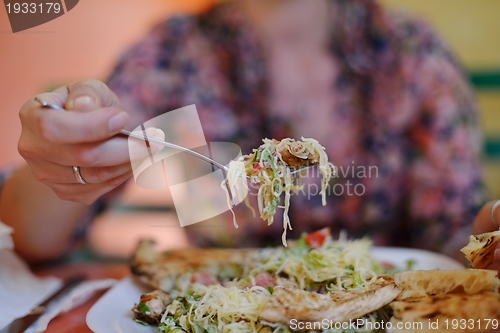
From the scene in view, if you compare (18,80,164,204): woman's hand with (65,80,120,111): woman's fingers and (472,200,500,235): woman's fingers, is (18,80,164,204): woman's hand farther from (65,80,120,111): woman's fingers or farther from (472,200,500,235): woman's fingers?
(472,200,500,235): woman's fingers

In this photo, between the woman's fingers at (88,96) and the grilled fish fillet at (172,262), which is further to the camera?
the grilled fish fillet at (172,262)

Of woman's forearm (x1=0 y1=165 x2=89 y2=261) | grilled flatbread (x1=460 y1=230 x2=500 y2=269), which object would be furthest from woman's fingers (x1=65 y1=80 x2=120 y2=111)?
grilled flatbread (x1=460 y1=230 x2=500 y2=269)

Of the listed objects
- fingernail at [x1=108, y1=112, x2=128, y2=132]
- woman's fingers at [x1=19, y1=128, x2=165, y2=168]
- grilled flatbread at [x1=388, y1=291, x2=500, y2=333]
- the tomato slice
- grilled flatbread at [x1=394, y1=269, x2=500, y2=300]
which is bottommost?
the tomato slice

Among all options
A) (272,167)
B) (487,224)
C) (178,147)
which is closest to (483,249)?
(487,224)

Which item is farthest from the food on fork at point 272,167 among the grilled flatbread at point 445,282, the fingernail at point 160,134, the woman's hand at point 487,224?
the woman's hand at point 487,224

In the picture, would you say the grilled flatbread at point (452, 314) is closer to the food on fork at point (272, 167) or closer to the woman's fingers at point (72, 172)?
the food on fork at point (272, 167)

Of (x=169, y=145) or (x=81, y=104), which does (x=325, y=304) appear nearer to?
(x=169, y=145)

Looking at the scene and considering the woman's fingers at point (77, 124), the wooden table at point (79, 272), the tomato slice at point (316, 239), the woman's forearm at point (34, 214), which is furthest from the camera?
the tomato slice at point (316, 239)
